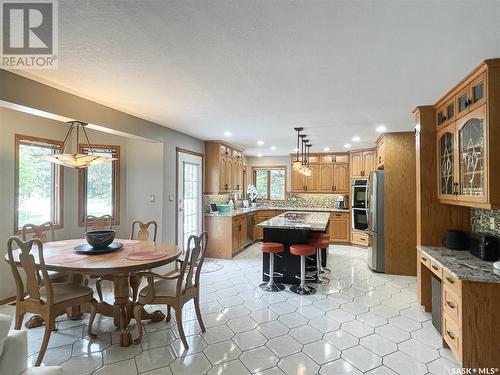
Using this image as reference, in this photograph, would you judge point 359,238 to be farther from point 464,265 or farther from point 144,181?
point 144,181

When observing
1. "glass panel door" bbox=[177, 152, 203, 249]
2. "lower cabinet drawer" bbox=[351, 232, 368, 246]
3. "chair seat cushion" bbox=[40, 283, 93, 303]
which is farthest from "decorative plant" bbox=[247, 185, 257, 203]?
"chair seat cushion" bbox=[40, 283, 93, 303]


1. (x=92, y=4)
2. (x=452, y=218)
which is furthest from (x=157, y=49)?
(x=452, y=218)

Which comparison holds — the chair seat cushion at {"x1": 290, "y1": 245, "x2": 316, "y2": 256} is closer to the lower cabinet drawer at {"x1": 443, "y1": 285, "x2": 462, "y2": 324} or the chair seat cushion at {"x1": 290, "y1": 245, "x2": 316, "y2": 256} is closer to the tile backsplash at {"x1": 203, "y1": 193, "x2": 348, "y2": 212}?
the lower cabinet drawer at {"x1": 443, "y1": 285, "x2": 462, "y2": 324}

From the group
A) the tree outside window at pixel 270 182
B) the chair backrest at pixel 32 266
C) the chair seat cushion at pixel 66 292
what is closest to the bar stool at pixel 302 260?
the chair seat cushion at pixel 66 292

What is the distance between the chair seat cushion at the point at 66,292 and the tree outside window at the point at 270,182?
6.29 m

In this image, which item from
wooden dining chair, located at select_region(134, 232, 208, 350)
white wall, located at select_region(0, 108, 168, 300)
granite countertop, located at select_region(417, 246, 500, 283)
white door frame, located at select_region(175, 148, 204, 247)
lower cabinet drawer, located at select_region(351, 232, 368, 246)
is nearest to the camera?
granite countertop, located at select_region(417, 246, 500, 283)

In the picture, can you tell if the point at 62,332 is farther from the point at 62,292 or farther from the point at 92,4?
the point at 92,4

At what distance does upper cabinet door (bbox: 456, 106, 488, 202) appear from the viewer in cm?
232

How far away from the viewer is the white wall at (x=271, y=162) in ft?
27.1

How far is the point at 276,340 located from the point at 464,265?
1826 millimetres

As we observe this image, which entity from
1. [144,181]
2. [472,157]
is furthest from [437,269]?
[144,181]

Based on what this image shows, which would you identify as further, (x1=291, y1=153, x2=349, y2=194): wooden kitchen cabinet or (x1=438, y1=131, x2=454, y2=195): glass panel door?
(x1=291, y1=153, x2=349, y2=194): wooden kitchen cabinet

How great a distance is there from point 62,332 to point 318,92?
365cm

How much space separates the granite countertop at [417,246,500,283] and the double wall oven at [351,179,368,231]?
3.27m
